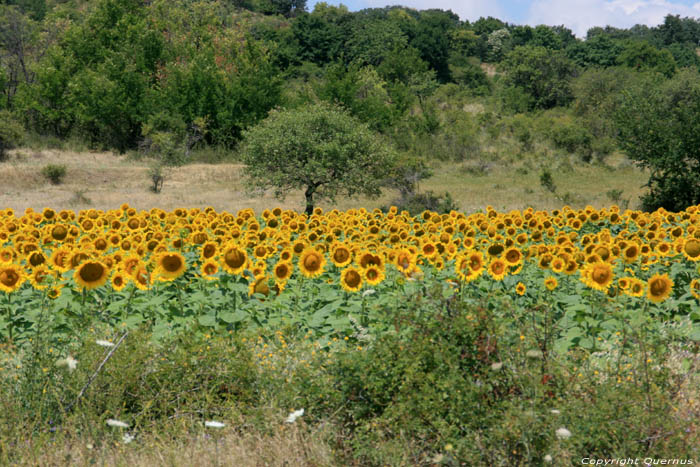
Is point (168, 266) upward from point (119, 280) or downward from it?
upward

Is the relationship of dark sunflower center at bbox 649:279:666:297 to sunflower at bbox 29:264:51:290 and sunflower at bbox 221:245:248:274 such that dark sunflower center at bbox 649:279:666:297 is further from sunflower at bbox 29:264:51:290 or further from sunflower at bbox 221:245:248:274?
sunflower at bbox 29:264:51:290

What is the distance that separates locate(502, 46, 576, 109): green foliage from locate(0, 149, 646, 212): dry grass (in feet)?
83.6

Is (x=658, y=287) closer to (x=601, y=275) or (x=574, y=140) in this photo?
(x=601, y=275)

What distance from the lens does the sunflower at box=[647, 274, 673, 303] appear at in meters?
5.39

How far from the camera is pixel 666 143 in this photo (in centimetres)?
2125

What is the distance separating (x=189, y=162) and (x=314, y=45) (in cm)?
4630

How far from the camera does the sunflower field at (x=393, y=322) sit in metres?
3.79

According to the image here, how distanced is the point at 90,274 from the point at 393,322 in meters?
2.79

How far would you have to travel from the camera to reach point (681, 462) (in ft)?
11.8

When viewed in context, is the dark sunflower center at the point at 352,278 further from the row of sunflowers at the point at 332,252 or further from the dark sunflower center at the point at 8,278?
the dark sunflower center at the point at 8,278

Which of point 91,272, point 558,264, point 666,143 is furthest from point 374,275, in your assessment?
point 666,143

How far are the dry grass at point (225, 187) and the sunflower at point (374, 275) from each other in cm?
1668

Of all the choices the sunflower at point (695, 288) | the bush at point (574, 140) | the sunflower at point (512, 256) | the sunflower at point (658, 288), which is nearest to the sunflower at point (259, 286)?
the sunflower at point (512, 256)

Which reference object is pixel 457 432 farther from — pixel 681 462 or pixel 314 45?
pixel 314 45
